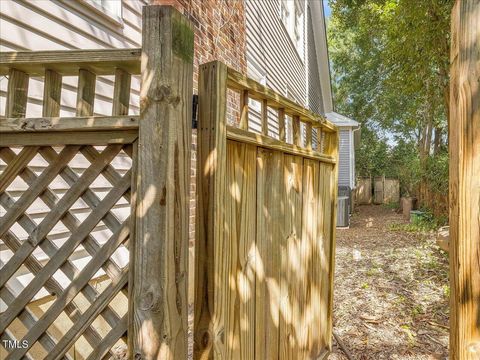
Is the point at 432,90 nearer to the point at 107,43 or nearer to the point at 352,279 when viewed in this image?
the point at 352,279

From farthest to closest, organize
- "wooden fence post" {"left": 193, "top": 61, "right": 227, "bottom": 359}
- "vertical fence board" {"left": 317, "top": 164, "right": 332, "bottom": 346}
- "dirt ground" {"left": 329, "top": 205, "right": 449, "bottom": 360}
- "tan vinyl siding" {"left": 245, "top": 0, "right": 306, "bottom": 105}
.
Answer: "tan vinyl siding" {"left": 245, "top": 0, "right": 306, "bottom": 105} < "dirt ground" {"left": 329, "top": 205, "right": 449, "bottom": 360} < "vertical fence board" {"left": 317, "top": 164, "right": 332, "bottom": 346} < "wooden fence post" {"left": 193, "top": 61, "right": 227, "bottom": 359}

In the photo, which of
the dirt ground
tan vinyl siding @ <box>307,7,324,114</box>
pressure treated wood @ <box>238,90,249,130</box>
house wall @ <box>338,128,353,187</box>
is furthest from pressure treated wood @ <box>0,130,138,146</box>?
house wall @ <box>338,128,353,187</box>

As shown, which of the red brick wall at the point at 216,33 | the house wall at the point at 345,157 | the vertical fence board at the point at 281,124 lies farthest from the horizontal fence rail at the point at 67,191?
the house wall at the point at 345,157

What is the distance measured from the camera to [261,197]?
174 cm

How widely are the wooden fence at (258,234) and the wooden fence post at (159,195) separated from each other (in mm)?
165

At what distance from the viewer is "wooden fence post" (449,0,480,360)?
1062 mm

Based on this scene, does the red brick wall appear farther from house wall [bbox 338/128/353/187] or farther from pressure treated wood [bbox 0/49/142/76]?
house wall [bbox 338/128/353/187]

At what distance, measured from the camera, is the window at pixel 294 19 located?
33.6 feet

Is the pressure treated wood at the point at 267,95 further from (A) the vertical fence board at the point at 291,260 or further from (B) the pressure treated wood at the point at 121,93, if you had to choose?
(B) the pressure treated wood at the point at 121,93

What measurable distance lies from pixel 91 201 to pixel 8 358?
64 cm

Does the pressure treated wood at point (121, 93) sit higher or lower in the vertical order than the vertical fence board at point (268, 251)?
higher

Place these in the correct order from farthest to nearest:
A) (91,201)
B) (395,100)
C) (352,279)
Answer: (395,100) → (352,279) → (91,201)

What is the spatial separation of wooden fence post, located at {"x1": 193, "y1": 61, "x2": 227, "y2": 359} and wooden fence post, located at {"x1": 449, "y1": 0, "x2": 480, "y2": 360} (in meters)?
0.80

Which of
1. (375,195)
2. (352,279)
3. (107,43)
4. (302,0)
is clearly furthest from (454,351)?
(375,195)
